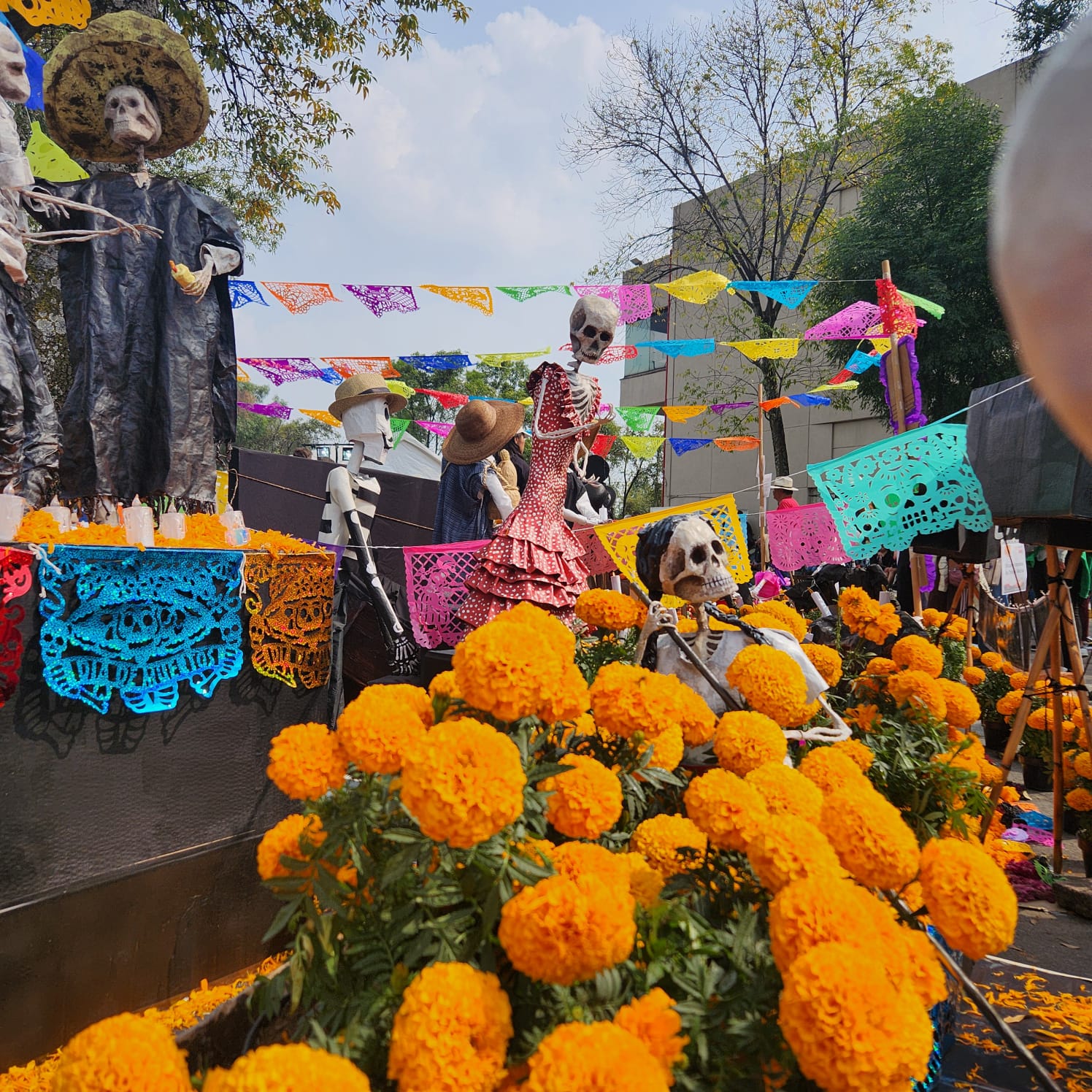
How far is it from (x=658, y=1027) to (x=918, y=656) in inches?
66.6

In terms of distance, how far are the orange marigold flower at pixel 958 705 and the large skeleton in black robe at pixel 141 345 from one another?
3.10 m

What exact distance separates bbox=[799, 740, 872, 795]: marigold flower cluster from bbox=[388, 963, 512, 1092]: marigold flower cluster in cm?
65

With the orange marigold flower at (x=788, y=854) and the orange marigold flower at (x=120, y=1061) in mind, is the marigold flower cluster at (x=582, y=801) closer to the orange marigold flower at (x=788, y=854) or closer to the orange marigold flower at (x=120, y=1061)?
the orange marigold flower at (x=788, y=854)

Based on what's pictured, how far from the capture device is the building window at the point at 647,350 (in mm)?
24391

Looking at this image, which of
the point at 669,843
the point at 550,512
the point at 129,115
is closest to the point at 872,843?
the point at 669,843

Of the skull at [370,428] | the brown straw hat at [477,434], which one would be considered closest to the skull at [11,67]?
the skull at [370,428]

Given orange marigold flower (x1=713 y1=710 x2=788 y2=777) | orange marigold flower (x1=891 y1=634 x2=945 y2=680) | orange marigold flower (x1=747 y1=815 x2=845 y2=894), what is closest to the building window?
orange marigold flower (x1=891 y1=634 x2=945 y2=680)

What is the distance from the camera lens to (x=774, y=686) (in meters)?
1.33

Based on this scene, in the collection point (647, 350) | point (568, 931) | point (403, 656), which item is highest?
point (647, 350)

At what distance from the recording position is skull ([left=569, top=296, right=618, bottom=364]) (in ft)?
10.3

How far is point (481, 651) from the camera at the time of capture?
90 centimetres

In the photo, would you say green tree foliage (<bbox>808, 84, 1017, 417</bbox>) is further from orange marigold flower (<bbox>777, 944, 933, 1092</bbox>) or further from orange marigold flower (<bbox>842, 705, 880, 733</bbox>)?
orange marigold flower (<bbox>777, 944, 933, 1092</bbox>)

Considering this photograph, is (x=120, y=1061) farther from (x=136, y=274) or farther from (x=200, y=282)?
(x=136, y=274)

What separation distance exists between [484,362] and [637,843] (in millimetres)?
9892
